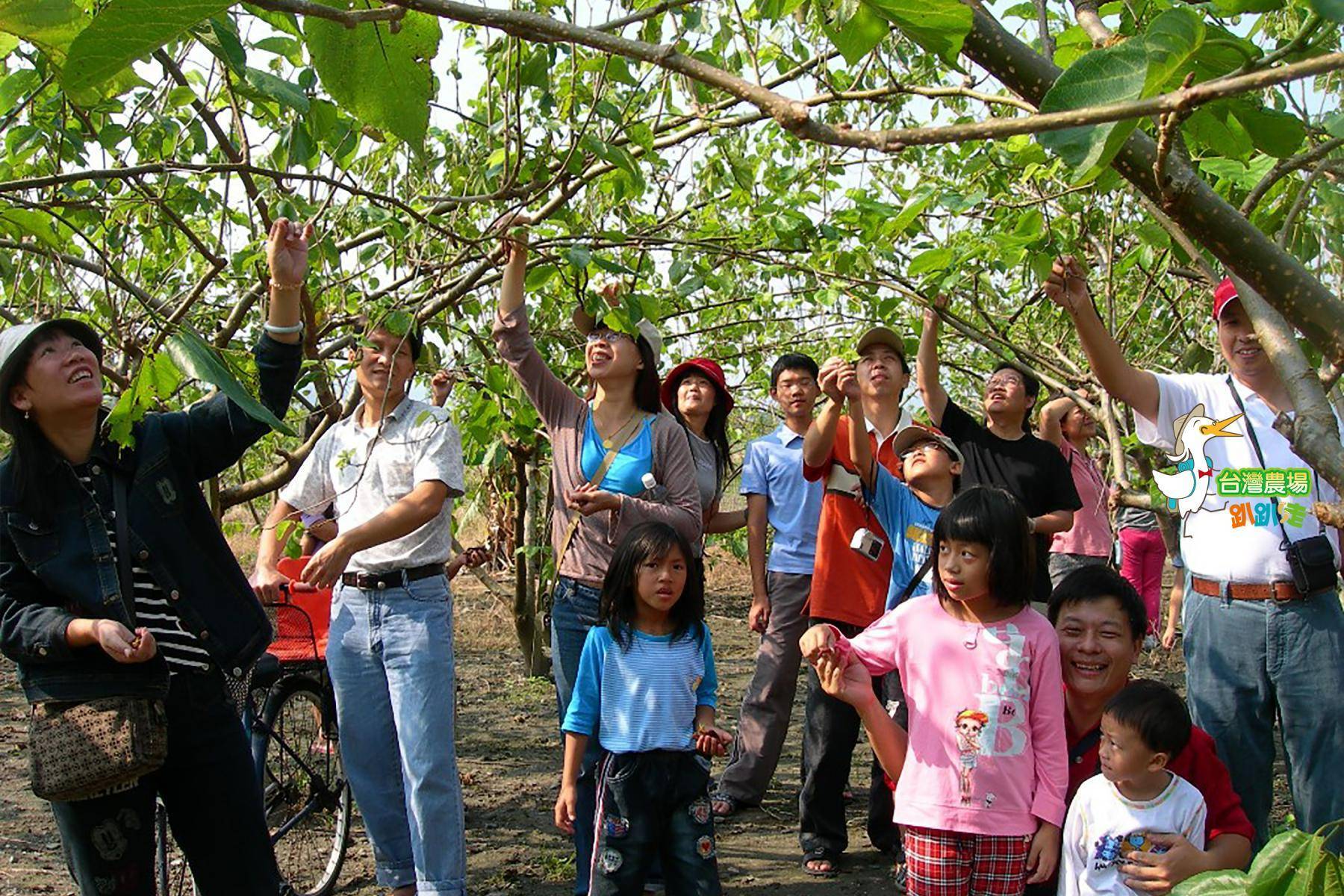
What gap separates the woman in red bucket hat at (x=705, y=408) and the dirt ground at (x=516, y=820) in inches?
52.4

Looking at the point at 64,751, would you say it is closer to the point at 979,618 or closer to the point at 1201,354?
the point at 979,618

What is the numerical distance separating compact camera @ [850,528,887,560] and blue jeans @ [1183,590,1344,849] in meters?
1.23

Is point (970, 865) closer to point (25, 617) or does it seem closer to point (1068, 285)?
point (1068, 285)

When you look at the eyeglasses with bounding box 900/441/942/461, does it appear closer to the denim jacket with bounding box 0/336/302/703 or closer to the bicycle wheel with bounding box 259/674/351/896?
the denim jacket with bounding box 0/336/302/703

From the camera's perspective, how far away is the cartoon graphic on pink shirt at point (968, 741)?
115 inches

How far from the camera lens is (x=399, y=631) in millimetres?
3742

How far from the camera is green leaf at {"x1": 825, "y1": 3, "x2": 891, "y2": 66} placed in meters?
1.00

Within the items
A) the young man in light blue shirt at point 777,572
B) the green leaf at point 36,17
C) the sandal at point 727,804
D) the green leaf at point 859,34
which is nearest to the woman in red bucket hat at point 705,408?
the young man in light blue shirt at point 777,572

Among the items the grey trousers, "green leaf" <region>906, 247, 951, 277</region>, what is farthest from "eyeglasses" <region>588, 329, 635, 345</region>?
"green leaf" <region>906, 247, 951, 277</region>

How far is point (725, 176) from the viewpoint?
5824 mm

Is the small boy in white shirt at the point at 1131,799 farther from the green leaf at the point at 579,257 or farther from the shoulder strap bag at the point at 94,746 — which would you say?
the shoulder strap bag at the point at 94,746

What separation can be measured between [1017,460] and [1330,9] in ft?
13.8

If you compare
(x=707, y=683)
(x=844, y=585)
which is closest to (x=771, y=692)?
(x=844, y=585)

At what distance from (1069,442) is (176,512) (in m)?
4.64
